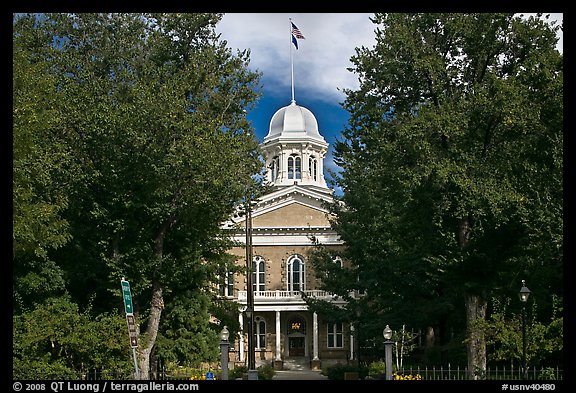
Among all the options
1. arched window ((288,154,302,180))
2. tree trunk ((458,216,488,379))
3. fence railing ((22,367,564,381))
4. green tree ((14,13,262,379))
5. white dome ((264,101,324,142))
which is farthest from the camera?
white dome ((264,101,324,142))

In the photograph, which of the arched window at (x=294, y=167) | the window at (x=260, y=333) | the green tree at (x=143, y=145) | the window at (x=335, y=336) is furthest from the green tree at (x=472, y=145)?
the arched window at (x=294, y=167)

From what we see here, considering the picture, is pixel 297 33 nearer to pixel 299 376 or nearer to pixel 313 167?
pixel 299 376

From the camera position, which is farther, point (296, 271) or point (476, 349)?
point (296, 271)

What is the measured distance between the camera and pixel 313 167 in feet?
200

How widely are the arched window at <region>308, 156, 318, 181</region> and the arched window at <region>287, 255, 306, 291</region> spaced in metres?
8.66

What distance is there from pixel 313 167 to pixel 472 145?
3577 cm

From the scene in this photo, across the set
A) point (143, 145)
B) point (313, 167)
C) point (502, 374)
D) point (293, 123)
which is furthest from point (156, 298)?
point (293, 123)

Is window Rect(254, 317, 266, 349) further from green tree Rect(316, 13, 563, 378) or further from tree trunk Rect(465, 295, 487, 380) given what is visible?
tree trunk Rect(465, 295, 487, 380)

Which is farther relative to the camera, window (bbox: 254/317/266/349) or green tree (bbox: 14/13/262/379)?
window (bbox: 254/317/266/349)

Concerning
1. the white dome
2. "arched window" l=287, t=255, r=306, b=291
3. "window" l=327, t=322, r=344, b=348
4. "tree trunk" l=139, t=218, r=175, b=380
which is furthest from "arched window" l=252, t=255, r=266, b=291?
"tree trunk" l=139, t=218, r=175, b=380

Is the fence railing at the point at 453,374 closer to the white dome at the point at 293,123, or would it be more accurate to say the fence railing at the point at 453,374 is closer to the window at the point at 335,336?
the window at the point at 335,336

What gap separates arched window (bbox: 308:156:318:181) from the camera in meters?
60.6
